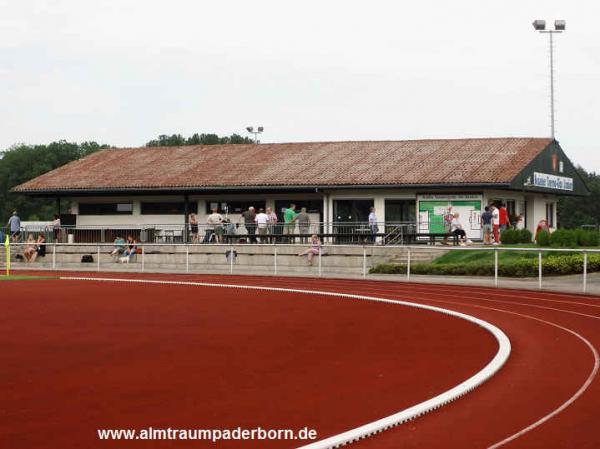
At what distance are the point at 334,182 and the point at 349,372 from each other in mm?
30312

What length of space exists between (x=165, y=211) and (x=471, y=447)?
38325 mm

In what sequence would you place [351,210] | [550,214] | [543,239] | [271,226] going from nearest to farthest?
[543,239] < [271,226] < [351,210] < [550,214]

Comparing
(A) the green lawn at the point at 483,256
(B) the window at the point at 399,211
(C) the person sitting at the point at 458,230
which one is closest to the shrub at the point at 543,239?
(A) the green lawn at the point at 483,256

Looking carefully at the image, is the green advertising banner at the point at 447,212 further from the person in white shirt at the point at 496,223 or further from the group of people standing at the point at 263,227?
the group of people standing at the point at 263,227

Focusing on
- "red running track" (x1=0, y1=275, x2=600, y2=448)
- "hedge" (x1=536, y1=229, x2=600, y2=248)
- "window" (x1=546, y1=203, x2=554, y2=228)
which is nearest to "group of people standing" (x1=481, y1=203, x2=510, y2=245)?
"hedge" (x1=536, y1=229, x2=600, y2=248)

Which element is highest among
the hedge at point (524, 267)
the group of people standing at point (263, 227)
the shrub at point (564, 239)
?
the group of people standing at point (263, 227)

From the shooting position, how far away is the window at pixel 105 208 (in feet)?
147

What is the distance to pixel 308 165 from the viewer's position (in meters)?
43.4

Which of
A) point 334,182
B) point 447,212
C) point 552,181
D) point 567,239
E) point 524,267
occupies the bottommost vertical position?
point 524,267

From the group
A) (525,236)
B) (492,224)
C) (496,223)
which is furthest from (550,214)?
(496,223)

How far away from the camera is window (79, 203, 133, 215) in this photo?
44656 millimetres

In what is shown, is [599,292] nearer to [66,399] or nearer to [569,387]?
[569,387]

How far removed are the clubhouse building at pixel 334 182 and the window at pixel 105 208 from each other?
5 centimetres

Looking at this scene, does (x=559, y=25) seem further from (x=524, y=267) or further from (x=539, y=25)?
(x=524, y=267)
